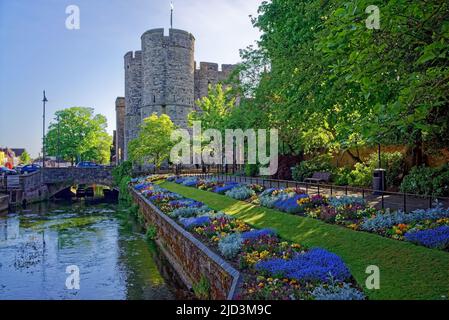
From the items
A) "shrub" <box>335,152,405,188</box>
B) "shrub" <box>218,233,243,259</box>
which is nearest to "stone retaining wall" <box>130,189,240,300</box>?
"shrub" <box>218,233,243,259</box>

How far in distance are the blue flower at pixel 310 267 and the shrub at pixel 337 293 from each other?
0.92 ft

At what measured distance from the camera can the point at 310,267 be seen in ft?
26.9

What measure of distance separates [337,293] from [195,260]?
A: 6.24m

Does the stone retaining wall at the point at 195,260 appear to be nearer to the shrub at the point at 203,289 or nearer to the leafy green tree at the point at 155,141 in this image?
the shrub at the point at 203,289

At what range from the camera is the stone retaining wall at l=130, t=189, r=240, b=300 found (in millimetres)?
9026

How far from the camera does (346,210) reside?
1316 centimetres

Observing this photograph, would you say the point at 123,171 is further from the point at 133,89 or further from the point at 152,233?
the point at 152,233

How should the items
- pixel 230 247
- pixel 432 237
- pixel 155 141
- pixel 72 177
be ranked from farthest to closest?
pixel 72 177 < pixel 155 141 < pixel 230 247 < pixel 432 237

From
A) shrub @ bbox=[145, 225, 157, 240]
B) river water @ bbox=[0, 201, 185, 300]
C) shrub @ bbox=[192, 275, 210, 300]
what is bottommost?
river water @ bbox=[0, 201, 185, 300]

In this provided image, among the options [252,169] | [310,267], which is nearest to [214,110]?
[252,169]

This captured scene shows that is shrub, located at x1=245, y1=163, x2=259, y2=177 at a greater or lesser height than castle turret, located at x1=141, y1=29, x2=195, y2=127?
lesser

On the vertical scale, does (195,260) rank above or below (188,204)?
below

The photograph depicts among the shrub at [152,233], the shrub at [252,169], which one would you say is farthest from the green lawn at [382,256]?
the shrub at [252,169]

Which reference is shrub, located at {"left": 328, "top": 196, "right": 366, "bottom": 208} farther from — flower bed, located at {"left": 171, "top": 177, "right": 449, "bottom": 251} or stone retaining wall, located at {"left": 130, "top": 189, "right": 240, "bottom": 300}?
stone retaining wall, located at {"left": 130, "top": 189, "right": 240, "bottom": 300}
